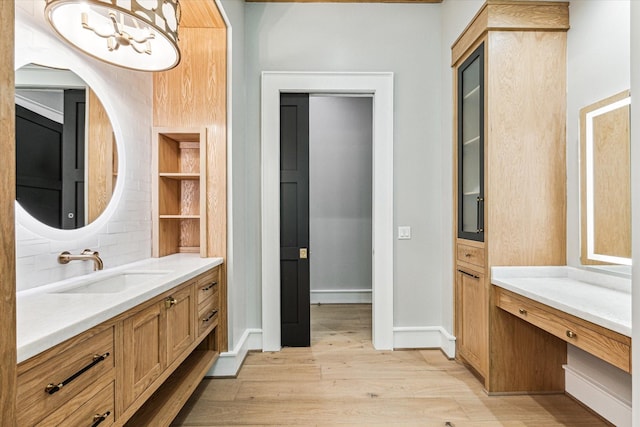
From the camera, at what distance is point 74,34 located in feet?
5.24

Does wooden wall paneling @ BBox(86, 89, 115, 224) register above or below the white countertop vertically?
above

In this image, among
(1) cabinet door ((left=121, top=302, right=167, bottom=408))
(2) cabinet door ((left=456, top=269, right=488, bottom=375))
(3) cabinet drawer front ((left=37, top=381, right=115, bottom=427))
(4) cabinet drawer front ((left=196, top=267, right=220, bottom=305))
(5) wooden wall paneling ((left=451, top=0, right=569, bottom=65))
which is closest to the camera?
(3) cabinet drawer front ((left=37, top=381, right=115, bottom=427))

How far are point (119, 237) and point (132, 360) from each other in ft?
3.47

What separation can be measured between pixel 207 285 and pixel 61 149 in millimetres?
1097

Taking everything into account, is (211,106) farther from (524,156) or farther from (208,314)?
(524,156)

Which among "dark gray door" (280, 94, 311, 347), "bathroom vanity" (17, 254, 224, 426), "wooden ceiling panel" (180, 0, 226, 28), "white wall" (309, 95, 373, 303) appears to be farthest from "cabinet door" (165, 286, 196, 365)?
"white wall" (309, 95, 373, 303)

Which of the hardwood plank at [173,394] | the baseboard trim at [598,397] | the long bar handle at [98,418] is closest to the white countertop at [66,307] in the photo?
the long bar handle at [98,418]

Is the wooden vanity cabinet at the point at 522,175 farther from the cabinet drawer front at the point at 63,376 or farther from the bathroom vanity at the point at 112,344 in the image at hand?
the cabinet drawer front at the point at 63,376

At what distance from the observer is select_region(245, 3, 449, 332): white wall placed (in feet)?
9.98

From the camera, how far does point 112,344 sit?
1263 mm

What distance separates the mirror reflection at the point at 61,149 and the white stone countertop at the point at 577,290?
2440 mm

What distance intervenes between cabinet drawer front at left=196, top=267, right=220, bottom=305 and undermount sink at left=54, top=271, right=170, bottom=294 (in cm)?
23

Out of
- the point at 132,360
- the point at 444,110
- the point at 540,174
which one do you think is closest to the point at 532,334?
the point at 540,174

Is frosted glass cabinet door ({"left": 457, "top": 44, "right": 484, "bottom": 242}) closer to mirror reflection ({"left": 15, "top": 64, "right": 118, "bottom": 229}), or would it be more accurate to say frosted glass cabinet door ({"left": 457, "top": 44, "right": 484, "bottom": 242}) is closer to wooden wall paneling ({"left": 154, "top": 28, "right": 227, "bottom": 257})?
wooden wall paneling ({"left": 154, "top": 28, "right": 227, "bottom": 257})
